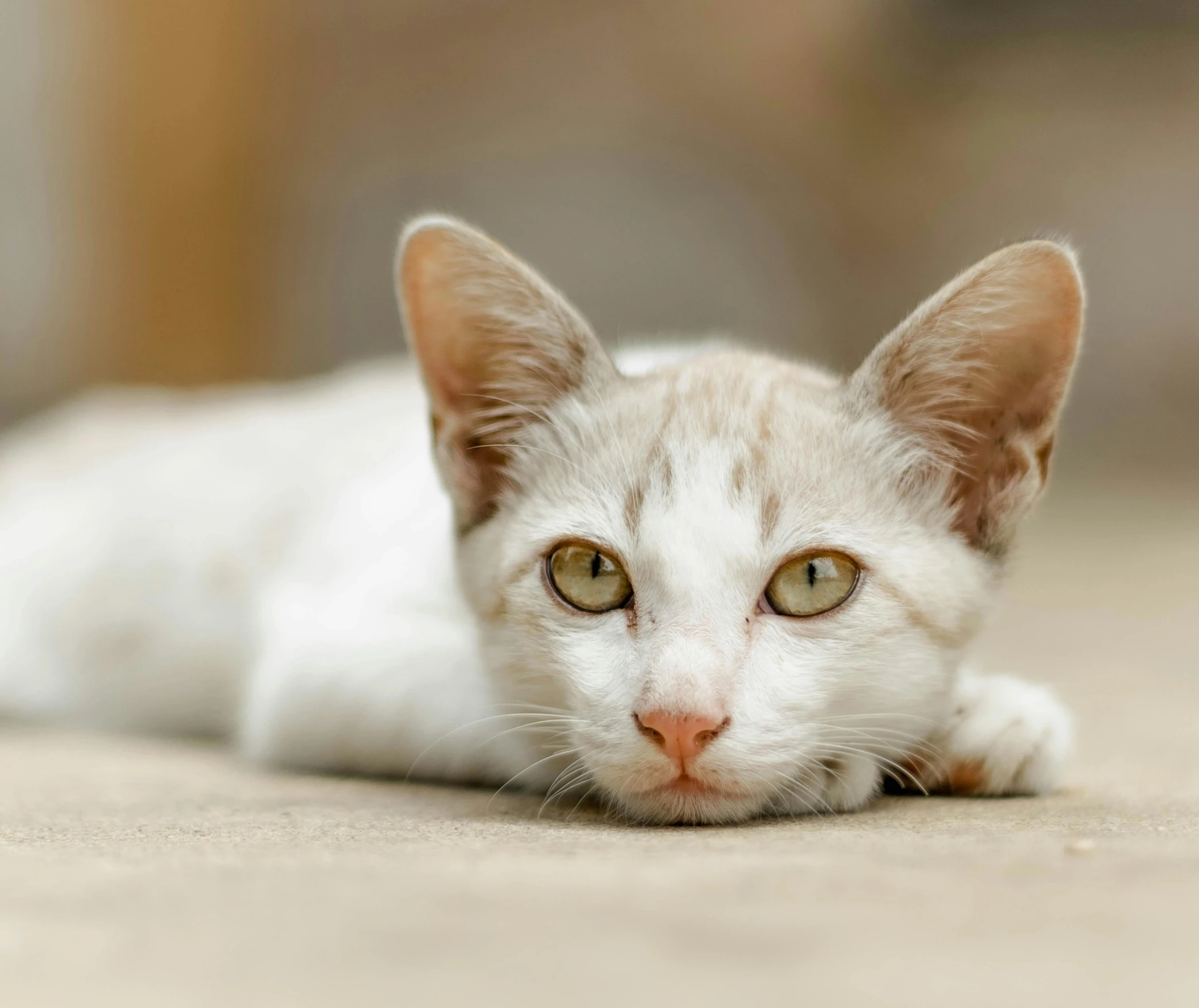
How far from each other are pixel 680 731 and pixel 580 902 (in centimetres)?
32

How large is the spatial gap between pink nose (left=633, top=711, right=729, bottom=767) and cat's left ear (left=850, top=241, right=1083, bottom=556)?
0.53 metres

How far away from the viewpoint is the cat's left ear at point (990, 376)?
155 centimetres

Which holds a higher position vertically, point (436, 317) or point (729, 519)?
point (436, 317)

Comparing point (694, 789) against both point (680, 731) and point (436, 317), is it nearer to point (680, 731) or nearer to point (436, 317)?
point (680, 731)

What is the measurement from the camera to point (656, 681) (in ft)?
4.39

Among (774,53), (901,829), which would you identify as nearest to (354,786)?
(901,829)

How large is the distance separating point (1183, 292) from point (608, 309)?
8.67ft

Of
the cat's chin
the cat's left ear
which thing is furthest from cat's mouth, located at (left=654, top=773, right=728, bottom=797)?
the cat's left ear

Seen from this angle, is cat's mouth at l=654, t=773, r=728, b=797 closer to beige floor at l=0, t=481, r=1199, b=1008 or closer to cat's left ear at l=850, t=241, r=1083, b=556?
beige floor at l=0, t=481, r=1199, b=1008

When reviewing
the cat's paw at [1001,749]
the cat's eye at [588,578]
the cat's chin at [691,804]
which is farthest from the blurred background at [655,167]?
the cat's chin at [691,804]

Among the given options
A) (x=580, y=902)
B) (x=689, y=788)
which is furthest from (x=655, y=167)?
(x=580, y=902)

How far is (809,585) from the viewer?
1472 mm

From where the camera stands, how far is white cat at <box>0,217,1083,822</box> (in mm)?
1418

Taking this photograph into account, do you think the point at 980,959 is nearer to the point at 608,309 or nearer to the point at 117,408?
the point at 117,408
